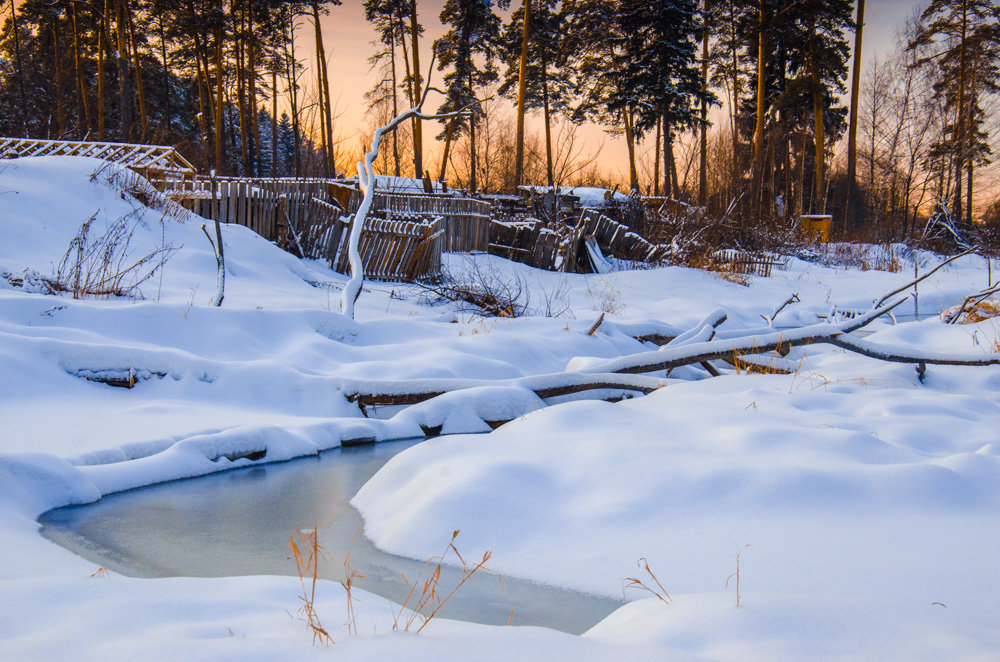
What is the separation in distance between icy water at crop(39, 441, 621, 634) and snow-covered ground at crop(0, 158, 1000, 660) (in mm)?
94

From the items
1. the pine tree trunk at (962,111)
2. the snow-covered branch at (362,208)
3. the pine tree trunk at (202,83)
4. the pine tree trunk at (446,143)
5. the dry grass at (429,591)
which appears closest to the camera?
the dry grass at (429,591)

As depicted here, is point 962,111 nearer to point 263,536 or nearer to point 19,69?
point 263,536

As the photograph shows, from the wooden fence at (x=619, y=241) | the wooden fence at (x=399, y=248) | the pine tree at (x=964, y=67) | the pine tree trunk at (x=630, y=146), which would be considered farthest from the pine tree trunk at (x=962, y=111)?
the wooden fence at (x=399, y=248)

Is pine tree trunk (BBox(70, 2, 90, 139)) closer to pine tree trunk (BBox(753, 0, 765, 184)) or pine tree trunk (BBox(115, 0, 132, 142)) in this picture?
pine tree trunk (BBox(115, 0, 132, 142))

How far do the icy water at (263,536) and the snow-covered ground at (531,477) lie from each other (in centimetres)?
9

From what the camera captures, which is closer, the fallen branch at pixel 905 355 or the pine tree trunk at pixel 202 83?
the fallen branch at pixel 905 355

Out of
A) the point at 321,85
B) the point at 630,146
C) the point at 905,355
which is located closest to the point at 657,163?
the point at 630,146

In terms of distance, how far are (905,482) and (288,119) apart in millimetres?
41775

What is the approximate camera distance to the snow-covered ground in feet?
4.63

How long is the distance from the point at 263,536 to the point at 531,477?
1102mm

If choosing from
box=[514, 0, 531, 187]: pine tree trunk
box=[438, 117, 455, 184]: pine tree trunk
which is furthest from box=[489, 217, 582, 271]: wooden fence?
box=[438, 117, 455, 184]: pine tree trunk

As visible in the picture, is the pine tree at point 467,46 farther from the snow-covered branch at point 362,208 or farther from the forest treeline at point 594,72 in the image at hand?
the snow-covered branch at point 362,208

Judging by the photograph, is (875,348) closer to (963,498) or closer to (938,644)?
(963,498)

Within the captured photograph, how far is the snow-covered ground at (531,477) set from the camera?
1.41m
